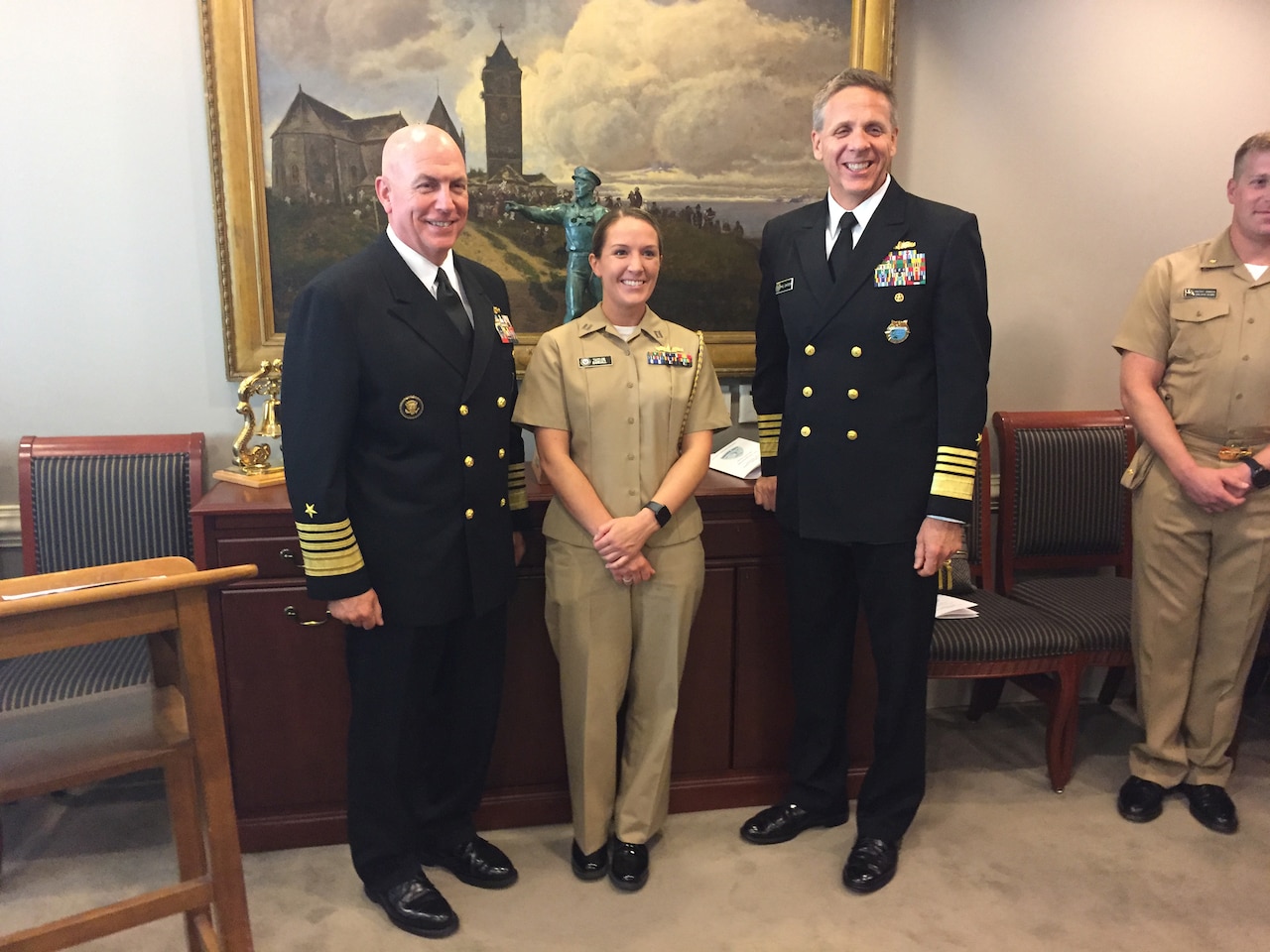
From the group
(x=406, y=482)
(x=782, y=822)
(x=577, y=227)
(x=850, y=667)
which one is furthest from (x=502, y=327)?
(x=782, y=822)

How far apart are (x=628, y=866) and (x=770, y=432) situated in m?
1.03

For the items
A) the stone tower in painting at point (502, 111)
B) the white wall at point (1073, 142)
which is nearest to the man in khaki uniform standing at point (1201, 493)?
the white wall at point (1073, 142)

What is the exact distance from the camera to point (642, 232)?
1777mm

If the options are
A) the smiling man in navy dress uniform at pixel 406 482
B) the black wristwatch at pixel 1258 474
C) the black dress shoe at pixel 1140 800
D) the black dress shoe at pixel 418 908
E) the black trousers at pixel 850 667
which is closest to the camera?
the smiling man in navy dress uniform at pixel 406 482

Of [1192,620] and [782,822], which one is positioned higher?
[1192,620]

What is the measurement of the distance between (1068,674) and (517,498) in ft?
5.02

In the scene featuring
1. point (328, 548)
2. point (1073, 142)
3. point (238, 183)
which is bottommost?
point (328, 548)

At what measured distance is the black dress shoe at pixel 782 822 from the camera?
2152 millimetres

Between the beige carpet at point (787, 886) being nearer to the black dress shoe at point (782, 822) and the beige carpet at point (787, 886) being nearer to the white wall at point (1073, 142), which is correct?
the black dress shoe at point (782, 822)

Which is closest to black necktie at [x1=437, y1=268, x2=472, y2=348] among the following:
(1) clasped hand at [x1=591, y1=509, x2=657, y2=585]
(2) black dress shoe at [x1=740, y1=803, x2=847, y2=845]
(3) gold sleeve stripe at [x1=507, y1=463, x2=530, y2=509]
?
(3) gold sleeve stripe at [x1=507, y1=463, x2=530, y2=509]

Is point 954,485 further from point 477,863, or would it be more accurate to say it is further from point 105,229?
point 105,229

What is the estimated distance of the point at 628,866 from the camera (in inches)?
77.4

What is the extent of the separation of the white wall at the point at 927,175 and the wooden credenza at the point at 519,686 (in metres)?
0.59

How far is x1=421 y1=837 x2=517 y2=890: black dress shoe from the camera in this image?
197cm
